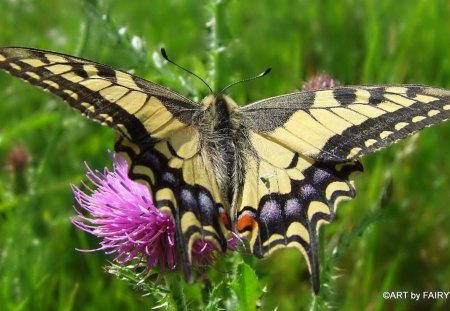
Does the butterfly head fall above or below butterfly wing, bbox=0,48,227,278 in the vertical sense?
above

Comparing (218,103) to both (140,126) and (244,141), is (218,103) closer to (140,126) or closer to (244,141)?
(244,141)

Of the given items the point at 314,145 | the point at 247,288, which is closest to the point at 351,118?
the point at 314,145

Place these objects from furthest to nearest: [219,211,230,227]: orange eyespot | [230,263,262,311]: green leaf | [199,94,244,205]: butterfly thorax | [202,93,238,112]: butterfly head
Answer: [202,93,238,112]: butterfly head, [199,94,244,205]: butterfly thorax, [219,211,230,227]: orange eyespot, [230,263,262,311]: green leaf

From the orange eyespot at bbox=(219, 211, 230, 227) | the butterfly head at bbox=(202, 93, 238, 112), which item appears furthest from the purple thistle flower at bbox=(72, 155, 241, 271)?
the butterfly head at bbox=(202, 93, 238, 112)

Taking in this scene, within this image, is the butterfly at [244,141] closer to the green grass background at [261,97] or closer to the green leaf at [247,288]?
the green leaf at [247,288]

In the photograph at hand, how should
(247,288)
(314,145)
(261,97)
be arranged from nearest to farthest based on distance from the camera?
(247,288)
(314,145)
(261,97)

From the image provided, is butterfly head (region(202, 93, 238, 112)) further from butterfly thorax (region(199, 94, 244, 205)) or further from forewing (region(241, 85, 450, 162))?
forewing (region(241, 85, 450, 162))

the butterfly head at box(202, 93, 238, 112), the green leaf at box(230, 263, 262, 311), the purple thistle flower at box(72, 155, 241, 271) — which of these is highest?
the butterfly head at box(202, 93, 238, 112)
